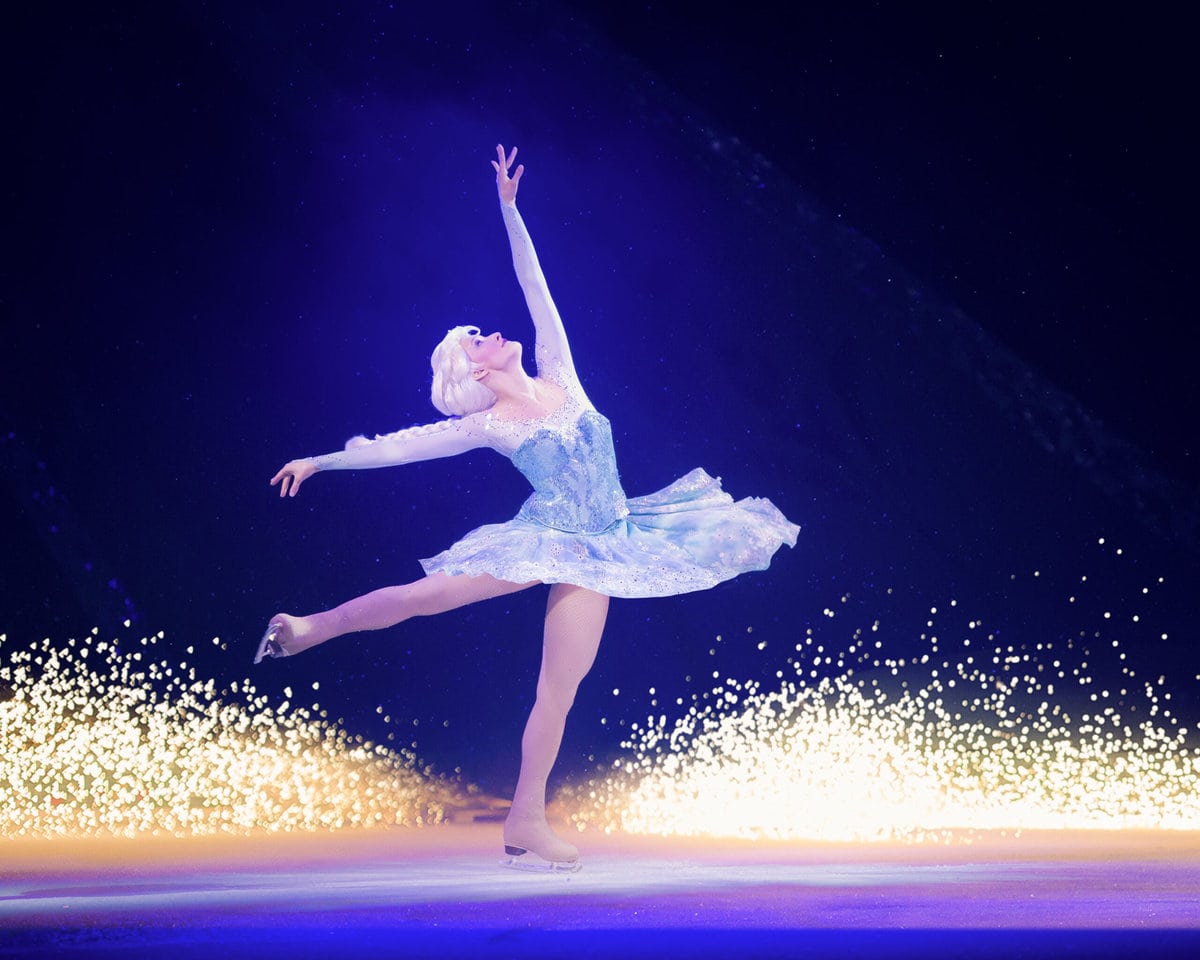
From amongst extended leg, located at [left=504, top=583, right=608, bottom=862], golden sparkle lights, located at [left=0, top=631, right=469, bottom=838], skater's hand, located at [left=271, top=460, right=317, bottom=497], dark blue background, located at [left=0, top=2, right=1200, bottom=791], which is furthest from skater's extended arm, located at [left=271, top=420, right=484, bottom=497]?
golden sparkle lights, located at [left=0, top=631, right=469, bottom=838]

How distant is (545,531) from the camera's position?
3857 millimetres

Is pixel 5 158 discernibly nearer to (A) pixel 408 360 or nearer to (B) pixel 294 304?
(B) pixel 294 304

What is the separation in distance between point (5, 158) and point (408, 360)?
152cm

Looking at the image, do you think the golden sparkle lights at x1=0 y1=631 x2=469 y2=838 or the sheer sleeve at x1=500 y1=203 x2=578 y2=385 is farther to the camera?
the golden sparkle lights at x1=0 y1=631 x2=469 y2=838

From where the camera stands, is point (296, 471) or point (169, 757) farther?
point (169, 757)

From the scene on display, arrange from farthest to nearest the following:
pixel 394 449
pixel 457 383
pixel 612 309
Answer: pixel 612 309 < pixel 457 383 < pixel 394 449

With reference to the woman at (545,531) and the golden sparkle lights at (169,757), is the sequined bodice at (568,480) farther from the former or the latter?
the golden sparkle lights at (169,757)

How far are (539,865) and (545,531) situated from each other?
916mm

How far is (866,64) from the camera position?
493cm

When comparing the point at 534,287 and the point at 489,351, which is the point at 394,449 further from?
the point at 534,287

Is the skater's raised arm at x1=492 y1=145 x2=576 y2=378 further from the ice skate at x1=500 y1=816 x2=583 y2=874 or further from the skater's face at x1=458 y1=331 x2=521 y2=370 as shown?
the ice skate at x1=500 y1=816 x2=583 y2=874

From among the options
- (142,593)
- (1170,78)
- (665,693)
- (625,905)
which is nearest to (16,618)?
(142,593)

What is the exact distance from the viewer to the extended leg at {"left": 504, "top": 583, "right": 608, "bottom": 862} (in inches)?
147

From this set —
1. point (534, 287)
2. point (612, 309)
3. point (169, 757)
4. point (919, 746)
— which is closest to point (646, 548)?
point (534, 287)
